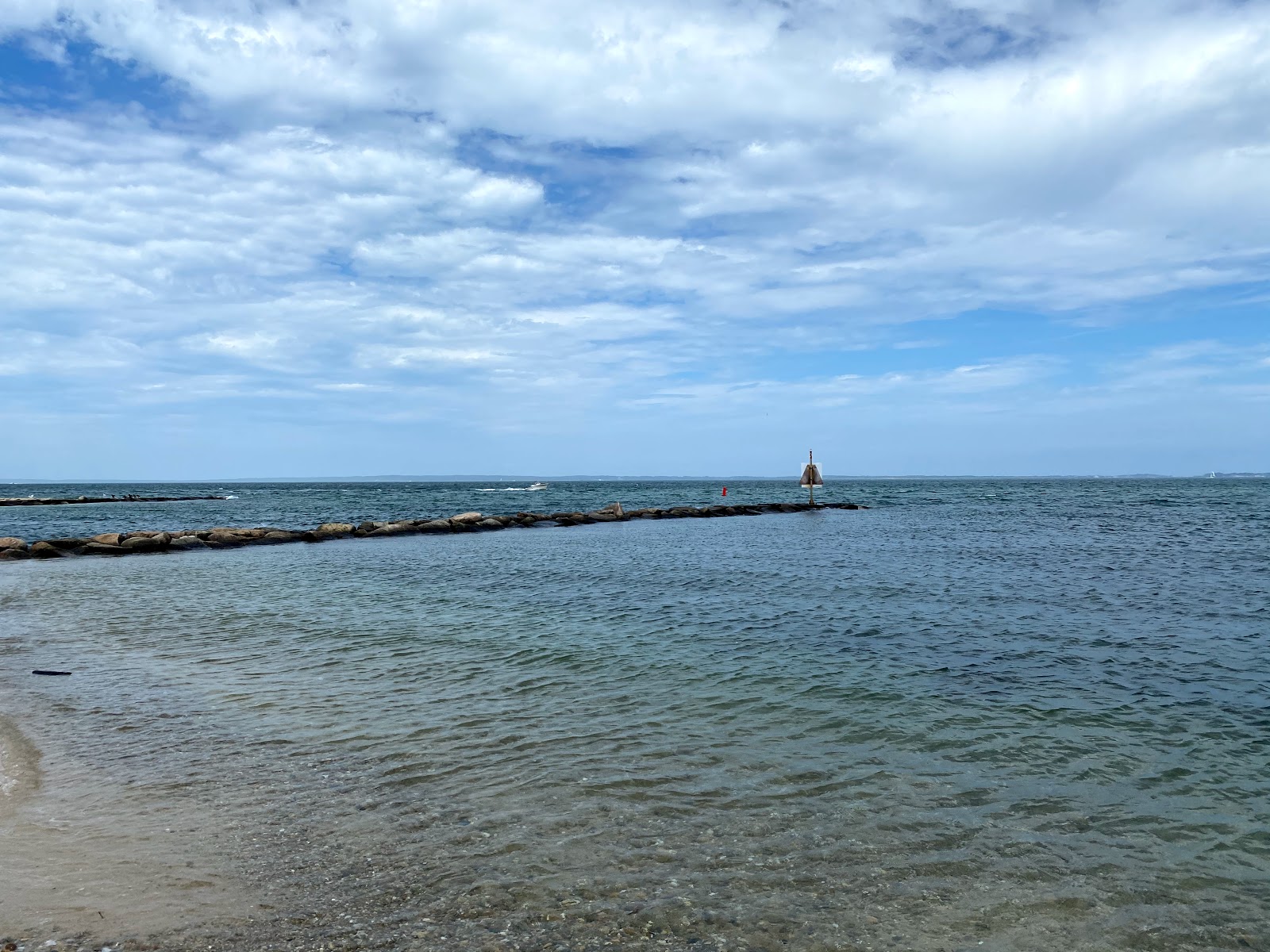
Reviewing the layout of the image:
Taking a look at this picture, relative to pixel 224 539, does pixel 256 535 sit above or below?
above

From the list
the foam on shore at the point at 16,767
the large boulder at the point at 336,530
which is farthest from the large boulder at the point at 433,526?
the foam on shore at the point at 16,767

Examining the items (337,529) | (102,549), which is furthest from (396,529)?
(102,549)

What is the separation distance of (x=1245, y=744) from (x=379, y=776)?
9.40 meters

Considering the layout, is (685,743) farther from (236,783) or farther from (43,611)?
(43,611)

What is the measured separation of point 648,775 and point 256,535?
39.5 metres

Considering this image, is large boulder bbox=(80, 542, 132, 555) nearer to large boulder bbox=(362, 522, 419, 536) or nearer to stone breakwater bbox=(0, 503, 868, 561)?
stone breakwater bbox=(0, 503, 868, 561)

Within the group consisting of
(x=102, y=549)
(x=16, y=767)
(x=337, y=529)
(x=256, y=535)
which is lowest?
(x=16, y=767)

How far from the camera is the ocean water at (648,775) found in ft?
17.6

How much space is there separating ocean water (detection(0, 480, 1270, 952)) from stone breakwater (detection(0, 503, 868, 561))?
1858 centimetres

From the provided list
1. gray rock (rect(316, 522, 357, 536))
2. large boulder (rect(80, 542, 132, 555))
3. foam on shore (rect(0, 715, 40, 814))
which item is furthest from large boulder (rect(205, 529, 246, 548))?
foam on shore (rect(0, 715, 40, 814))

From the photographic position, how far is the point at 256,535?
1651 inches

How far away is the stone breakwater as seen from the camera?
3584 centimetres

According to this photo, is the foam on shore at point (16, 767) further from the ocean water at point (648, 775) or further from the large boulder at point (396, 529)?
the large boulder at point (396, 529)

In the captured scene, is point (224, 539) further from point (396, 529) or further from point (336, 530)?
point (396, 529)
